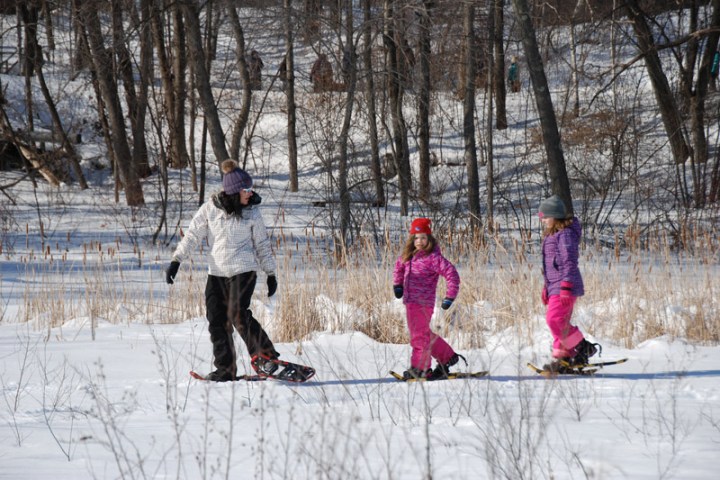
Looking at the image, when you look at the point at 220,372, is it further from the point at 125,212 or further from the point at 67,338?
the point at 125,212

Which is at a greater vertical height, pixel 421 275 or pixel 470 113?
pixel 470 113

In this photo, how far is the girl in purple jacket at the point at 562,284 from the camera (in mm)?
5285

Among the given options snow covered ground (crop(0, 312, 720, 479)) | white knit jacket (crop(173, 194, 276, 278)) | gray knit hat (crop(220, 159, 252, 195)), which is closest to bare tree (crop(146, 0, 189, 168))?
white knit jacket (crop(173, 194, 276, 278))

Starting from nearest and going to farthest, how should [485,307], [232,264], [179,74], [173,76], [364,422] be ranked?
[364,422]
[232,264]
[485,307]
[179,74]
[173,76]

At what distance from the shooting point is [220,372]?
510cm

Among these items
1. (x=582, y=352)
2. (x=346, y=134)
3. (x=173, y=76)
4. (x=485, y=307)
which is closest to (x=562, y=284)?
(x=582, y=352)

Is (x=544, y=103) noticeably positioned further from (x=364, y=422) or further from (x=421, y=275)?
(x=364, y=422)

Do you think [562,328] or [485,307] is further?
[485,307]

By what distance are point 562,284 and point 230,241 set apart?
225 centimetres

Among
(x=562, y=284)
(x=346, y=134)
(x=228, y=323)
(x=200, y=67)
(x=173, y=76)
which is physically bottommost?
(x=228, y=323)

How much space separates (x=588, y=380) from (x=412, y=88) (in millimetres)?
8246

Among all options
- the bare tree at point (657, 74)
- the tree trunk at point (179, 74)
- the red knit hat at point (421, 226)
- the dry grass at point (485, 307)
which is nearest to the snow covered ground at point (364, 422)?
the dry grass at point (485, 307)

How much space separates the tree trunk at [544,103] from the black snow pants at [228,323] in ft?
20.0

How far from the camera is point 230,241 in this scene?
5.18m
